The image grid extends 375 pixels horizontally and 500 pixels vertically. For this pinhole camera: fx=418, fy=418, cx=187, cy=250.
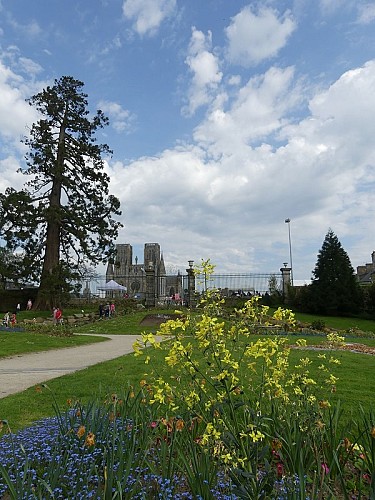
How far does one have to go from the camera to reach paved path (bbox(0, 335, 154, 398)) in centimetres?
710

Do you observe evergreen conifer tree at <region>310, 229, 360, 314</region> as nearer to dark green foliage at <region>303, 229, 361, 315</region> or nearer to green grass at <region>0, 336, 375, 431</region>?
Answer: dark green foliage at <region>303, 229, 361, 315</region>

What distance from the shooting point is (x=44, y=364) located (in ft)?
31.3

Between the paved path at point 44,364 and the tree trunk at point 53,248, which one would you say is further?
the tree trunk at point 53,248

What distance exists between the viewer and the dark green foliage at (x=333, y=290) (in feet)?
95.3

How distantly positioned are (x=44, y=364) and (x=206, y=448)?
815 cm

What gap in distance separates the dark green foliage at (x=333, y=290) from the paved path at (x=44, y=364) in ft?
64.6

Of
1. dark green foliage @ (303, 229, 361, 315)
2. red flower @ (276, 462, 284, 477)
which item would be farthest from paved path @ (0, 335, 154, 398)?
dark green foliage @ (303, 229, 361, 315)

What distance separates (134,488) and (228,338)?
1041 millimetres

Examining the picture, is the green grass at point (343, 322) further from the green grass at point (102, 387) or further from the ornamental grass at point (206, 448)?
the ornamental grass at point (206, 448)

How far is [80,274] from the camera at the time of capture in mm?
26062

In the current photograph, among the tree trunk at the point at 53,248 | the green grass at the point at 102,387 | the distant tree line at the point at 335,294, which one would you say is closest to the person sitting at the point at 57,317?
the tree trunk at the point at 53,248

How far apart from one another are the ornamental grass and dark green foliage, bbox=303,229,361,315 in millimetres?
27163

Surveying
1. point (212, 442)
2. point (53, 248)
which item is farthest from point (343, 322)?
point (212, 442)

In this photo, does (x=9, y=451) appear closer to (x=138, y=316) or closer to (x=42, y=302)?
(x=138, y=316)
